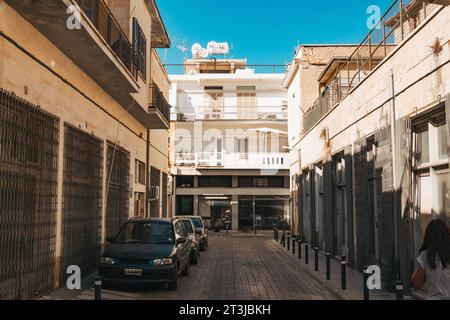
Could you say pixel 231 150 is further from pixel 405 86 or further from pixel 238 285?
pixel 405 86

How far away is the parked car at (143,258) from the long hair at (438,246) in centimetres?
594

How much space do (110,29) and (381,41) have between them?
731 centimetres

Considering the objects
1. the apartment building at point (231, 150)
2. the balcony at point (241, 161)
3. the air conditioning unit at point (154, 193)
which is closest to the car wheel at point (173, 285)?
the air conditioning unit at point (154, 193)

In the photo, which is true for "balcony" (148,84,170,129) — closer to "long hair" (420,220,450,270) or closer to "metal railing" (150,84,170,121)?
"metal railing" (150,84,170,121)

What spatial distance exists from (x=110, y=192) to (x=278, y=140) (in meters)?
24.8

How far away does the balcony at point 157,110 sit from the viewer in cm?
1881

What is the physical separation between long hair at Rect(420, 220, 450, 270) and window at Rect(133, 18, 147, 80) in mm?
12490

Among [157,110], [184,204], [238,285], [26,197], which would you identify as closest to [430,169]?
[238,285]

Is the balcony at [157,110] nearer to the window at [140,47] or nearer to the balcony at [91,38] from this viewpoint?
the window at [140,47]

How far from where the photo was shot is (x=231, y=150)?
126 feet

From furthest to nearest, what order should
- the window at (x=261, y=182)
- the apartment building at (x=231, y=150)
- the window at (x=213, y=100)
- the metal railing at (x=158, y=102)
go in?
the window at (x=213, y=100) < the window at (x=261, y=182) < the apartment building at (x=231, y=150) < the metal railing at (x=158, y=102)

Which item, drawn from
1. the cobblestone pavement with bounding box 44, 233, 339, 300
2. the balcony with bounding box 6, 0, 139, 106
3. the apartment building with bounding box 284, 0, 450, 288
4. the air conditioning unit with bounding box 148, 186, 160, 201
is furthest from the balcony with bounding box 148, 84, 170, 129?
the apartment building with bounding box 284, 0, 450, 288
